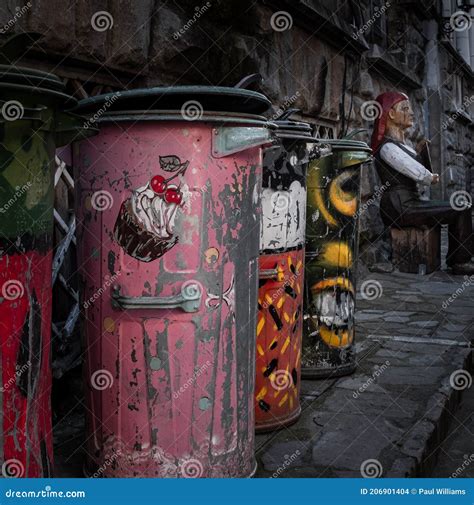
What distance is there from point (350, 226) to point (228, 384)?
1.76 m

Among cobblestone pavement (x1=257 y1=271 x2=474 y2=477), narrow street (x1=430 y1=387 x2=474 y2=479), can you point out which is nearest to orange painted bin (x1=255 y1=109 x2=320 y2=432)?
cobblestone pavement (x1=257 y1=271 x2=474 y2=477)

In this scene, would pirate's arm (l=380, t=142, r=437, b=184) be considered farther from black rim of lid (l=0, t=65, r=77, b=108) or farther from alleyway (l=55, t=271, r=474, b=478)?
black rim of lid (l=0, t=65, r=77, b=108)

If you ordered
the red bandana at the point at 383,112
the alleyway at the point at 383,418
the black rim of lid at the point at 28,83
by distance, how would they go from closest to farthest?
the black rim of lid at the point at 28,83, the alleyway at the point at 383,418, the red bandana at the point at 383,112

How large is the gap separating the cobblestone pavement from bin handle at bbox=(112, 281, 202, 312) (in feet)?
2.73

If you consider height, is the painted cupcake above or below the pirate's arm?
below

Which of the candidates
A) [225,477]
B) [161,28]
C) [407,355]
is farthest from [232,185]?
[407,355]

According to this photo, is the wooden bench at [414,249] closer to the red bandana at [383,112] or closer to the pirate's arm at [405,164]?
the pirate's arm at [405,164]

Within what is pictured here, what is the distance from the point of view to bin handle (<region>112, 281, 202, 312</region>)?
2.34m

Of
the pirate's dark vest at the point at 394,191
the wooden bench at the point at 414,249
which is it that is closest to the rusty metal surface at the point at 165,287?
the pirate's dark vest at the point at 394,191

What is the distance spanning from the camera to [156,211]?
2.32 meters

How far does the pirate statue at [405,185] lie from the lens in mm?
7387

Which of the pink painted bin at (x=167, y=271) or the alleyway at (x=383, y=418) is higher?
the pink painted bin at (x=167, y=271)

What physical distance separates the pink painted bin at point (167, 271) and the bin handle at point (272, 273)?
556 millimetres

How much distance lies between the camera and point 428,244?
7891mm
